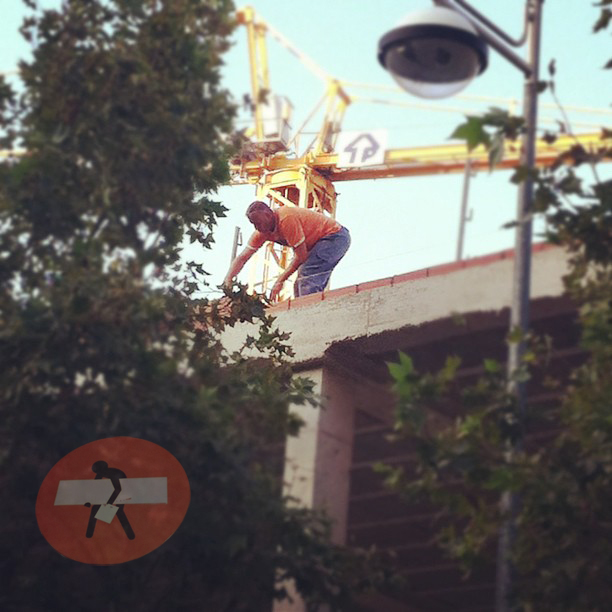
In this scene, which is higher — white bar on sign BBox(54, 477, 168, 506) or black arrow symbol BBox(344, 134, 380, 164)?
black arrow symbol BBox(344, 134, 380, 164)

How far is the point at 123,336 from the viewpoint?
7230 millimetres

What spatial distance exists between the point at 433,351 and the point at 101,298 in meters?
2.07

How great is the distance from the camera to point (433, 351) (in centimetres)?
783

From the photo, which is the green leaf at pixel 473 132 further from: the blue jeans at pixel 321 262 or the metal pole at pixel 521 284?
the blue jeans at pixel 321 262

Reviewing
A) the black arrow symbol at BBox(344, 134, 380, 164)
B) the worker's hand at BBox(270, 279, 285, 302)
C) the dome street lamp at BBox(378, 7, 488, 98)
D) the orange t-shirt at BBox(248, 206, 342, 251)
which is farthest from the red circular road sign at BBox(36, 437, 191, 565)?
the worker's hand at BBox(270, 279, 285, 302)

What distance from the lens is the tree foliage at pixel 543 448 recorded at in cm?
682

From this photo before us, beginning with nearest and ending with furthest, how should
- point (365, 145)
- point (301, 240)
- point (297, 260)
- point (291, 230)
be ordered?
1. point (365, 145)
2. point (291, 230)
3. point (301, 240)
4. point (297, 260)

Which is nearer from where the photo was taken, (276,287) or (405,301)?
(405,301)

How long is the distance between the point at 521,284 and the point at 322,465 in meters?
1.63

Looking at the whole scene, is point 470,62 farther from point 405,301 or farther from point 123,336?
point 405,301

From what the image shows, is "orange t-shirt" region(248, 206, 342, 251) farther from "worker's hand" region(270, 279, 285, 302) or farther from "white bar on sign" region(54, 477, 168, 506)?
"white bar on sign" region(54, 477, 168, 506)

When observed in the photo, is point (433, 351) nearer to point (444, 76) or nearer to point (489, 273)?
point (489, 273)

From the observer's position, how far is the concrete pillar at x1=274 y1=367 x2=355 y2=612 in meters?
7.45

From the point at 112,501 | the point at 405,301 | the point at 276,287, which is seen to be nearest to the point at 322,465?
the point at 112,501
